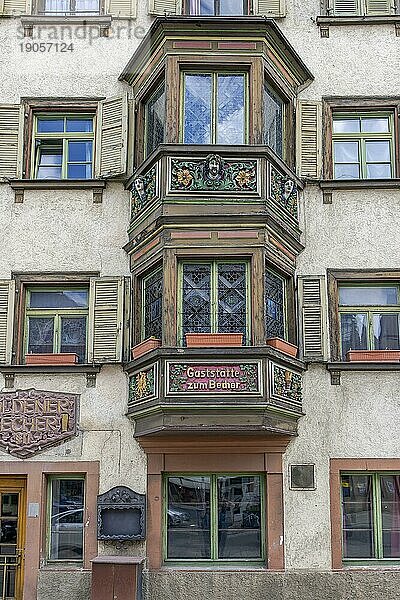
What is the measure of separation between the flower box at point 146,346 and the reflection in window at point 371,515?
11.4 feet

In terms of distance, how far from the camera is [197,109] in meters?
13.2

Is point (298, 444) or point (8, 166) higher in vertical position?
point (8, 166)

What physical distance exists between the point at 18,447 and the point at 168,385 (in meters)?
2.70

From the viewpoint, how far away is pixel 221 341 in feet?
39.8

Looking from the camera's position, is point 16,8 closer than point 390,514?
No

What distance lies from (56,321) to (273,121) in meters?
4.70

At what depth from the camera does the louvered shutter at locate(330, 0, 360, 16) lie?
48.0 ft

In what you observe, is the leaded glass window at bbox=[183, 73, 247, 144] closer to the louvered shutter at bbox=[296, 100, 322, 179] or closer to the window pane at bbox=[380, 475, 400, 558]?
the louvered shutter at bbox=[296, 100, 322, 179]

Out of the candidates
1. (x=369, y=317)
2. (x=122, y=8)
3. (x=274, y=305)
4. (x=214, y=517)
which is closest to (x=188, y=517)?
(x=214, y=517)

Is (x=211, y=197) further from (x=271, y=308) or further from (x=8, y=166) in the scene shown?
(x=8, y=166)

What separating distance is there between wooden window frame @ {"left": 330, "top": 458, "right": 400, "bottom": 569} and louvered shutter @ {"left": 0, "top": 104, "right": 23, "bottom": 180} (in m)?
6.88

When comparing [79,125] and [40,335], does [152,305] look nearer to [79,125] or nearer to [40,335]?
[40,335]

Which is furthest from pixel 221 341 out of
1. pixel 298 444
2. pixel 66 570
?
pixel 66 570

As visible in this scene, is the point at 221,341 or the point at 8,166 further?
the point at 8,166
